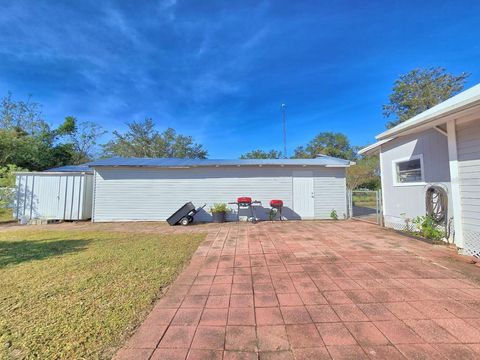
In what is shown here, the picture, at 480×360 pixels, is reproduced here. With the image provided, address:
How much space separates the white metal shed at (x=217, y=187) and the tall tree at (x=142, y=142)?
619 inches

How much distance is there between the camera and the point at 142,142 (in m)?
24.1

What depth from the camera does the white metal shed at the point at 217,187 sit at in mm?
9375

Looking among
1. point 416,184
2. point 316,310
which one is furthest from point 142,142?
point 316,310

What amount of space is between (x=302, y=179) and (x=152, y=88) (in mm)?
9015

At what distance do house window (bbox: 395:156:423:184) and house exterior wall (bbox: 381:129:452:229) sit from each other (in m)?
0.11

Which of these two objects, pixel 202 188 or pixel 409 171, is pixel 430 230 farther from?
pixel 202 188

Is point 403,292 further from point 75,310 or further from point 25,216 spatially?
point 25,216

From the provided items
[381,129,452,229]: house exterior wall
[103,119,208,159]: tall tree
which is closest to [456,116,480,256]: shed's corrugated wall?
[381,129,452,229]: house exterior wall

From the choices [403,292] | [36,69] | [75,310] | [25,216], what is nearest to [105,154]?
[36,69]

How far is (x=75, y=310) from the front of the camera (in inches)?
92.6

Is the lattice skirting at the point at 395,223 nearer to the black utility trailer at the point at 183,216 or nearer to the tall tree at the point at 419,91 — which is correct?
the black utility trailer at the point at 183,216

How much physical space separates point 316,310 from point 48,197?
1101 centimetres

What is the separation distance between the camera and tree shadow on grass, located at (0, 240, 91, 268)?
14.2 feet

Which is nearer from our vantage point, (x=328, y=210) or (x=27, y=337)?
(x=27, y=337)
